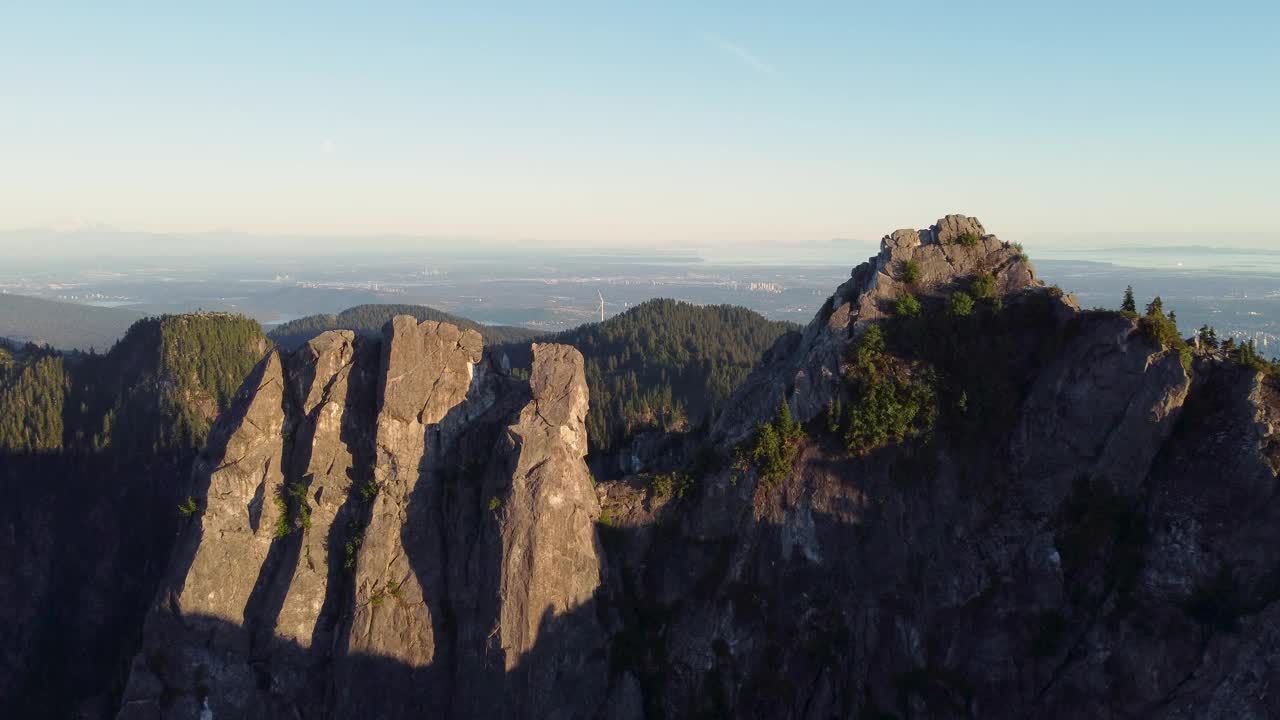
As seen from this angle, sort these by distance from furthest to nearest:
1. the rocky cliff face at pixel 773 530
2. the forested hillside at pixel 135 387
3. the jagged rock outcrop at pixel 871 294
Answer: the forested hillside at pixel 135 387 → the jagged rock outcrop at pixel 871 294 → the rocky cliff face at pixel 773 530

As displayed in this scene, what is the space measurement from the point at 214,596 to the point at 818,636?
2973 centimetres

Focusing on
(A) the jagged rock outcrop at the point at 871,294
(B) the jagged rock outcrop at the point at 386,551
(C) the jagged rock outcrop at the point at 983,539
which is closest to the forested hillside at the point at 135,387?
(B) the jagged rock outcrop at the point at 386,551

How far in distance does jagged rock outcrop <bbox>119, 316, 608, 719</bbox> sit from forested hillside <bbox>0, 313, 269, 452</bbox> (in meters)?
52.6

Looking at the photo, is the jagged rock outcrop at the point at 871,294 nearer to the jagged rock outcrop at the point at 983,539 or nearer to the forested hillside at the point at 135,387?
the jagged rock outcrop at the point at 983,539

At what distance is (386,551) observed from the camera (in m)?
36.1

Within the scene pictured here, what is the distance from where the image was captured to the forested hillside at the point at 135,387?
7825cm

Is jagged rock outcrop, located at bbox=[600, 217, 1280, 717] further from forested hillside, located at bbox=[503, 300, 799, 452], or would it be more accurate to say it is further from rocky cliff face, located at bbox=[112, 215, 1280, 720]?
forested hillside, located at bbox=[503, 300, 799, 452]

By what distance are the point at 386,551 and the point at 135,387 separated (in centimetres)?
7498

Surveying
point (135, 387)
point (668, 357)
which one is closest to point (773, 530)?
point (135, 387)

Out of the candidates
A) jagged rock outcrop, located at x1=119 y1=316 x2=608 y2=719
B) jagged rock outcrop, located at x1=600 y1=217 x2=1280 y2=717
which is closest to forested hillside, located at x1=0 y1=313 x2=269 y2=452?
jagged rock outcrop, located at x1=119 y1=316 x2=608 y2=719

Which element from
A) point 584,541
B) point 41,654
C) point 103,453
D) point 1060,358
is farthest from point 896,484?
point 103,453

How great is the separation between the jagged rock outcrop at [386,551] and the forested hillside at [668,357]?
44.5 metres

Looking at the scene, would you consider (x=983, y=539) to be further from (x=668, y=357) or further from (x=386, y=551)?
(x=668, y=357)

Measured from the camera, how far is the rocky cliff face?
27922 mm
